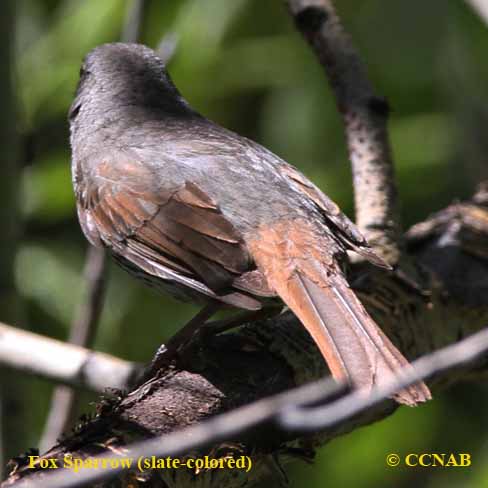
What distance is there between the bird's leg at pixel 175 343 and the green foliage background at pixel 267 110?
210cm

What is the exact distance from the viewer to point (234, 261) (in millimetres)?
3201

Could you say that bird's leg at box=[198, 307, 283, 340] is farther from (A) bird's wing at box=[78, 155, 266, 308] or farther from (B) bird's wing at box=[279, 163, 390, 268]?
(B) bird's wing at box=[279, 163, 390, 268]

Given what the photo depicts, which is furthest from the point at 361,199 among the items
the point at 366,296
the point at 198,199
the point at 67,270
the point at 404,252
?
the point at 67,270

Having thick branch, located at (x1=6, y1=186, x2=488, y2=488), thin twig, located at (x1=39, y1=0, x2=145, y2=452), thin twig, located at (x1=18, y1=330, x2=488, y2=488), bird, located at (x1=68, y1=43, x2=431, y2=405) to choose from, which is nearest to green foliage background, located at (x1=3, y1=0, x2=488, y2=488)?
thin twig, located at (x1=39, y1=0, x2=145, y2=452)

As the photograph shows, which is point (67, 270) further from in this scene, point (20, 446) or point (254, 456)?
point (254, 456)

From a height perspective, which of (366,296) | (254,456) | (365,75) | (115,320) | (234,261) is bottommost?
(115,320)

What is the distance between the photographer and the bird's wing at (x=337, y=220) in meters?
3.41

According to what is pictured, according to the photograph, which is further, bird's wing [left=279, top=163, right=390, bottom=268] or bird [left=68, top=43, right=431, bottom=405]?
bird's wing [left=279, top=163, right=390, bottom=268]

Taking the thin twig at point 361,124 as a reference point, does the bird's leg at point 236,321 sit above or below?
below

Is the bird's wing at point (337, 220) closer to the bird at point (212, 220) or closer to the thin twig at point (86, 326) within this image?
the bird at point (212, 220)

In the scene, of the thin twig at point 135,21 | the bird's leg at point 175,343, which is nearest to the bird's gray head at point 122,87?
the thin twig at point 135,21

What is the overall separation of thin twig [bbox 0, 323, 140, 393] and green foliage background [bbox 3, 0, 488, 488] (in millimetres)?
1715

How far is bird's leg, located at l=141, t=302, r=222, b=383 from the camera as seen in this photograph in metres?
3.24

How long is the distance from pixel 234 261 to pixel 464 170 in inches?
121
